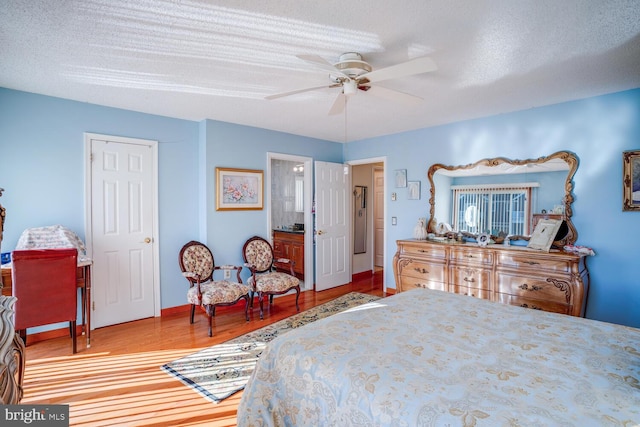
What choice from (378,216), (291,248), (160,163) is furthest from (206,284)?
(378,216)

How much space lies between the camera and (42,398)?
90.1 inches

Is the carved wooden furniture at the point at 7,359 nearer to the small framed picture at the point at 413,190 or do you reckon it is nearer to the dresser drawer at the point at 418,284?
the dresser drawer at the point at 418,284

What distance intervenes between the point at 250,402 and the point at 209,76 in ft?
7.84

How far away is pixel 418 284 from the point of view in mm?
4129

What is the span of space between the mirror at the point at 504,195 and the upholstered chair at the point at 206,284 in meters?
2.67

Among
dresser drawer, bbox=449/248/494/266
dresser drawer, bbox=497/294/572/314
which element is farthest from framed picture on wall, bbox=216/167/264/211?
dresser drawer, bbox=497/294/572/314

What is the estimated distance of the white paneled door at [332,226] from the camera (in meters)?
5.12

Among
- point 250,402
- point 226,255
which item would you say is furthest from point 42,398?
point 226,255

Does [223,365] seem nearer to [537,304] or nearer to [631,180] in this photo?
[537,304]

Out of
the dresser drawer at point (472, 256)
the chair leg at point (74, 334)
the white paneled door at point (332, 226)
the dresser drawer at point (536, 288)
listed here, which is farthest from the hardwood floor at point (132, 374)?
the dresser drawer at point (536, 288)

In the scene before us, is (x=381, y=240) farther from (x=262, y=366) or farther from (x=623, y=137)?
(x=262, y=366)

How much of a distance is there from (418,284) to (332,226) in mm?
1725

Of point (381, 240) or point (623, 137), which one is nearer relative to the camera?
point (623, 137)

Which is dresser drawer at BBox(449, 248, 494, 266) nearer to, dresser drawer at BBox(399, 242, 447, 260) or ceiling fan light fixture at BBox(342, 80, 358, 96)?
dresser drawer at BBox(399, 242, 447, 260)
